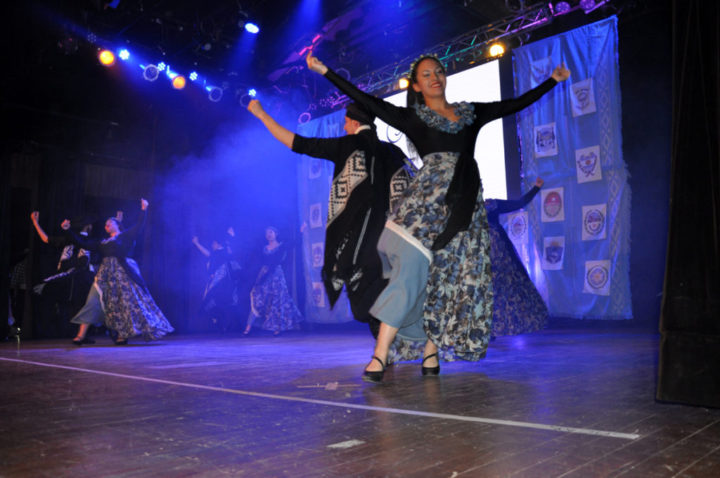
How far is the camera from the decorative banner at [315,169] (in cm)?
1036

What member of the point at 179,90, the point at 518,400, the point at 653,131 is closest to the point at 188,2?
the point at 179,90

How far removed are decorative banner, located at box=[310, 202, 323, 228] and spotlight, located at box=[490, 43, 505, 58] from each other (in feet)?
13.3

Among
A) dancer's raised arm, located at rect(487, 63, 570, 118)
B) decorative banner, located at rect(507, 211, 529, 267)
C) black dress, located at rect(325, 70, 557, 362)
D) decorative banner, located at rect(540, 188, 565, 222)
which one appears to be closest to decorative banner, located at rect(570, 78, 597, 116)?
decorative banner, located at rect(540, 188, 565, 222)

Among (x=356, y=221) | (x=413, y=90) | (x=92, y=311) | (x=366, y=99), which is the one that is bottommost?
(x=92, y=311)

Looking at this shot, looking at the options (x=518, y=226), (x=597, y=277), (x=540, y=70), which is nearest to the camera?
(x=597, y=277)

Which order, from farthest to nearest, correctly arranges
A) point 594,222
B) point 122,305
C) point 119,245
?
point 119,245 → point 122,305 → point 594,222

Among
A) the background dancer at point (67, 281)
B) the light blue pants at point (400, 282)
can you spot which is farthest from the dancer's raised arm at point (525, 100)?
the background dancer at point (67, 281)

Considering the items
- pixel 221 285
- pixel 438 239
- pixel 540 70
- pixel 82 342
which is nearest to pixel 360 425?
pixel 438 239

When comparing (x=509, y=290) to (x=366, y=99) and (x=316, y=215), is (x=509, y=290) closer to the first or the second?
(x=366, y=99)

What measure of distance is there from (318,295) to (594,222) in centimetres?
510

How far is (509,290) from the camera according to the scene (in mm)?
5809

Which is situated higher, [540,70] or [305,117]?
[305,117]

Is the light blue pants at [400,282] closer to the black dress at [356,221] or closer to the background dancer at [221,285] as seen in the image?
the black dress at [356,221]

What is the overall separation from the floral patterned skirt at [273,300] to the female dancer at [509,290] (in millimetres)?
4489
